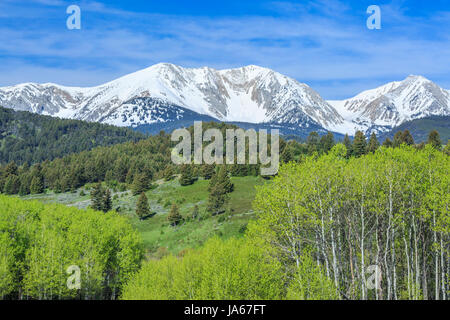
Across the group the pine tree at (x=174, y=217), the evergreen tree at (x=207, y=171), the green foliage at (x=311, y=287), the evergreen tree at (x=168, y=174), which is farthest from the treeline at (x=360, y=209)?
the evergreen tree at (x=168, y=174)

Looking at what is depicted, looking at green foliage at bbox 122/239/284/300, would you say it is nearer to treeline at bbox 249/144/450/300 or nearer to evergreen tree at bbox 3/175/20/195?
treeline at bbox 249/144/450/300

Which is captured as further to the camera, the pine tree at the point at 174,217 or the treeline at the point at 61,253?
the pine tree at the point at 174,217

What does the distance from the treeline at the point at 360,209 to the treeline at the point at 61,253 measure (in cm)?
2477

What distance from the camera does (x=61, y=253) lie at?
54219 millimetres

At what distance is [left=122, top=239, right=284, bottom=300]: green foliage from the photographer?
43.3 metres

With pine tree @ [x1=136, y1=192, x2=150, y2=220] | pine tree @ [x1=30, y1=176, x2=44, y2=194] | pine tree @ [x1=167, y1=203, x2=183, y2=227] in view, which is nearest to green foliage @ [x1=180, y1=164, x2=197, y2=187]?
pine tree @ [x1=136, y1=192, x2=150, y2=220]

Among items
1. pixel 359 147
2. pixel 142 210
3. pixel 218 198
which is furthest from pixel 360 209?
pixel 359 147

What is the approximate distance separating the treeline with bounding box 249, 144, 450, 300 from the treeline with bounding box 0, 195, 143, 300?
24.8 metres

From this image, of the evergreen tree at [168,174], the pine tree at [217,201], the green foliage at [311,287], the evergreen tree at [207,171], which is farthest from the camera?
the evergreen tree at [168,174]

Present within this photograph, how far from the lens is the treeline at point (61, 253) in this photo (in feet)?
173

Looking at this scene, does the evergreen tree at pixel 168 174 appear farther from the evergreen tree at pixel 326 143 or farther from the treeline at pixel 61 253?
the treeline at pixel 61 253

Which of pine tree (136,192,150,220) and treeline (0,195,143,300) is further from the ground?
pine tree (136,192,150,220)
